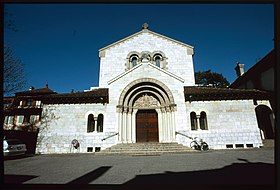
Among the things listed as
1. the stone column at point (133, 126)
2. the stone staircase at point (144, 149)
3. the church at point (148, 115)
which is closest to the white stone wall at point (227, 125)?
the church at point (148, 115)

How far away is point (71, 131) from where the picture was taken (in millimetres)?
14367

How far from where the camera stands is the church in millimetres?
13867

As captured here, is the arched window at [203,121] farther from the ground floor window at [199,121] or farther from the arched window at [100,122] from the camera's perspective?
the arched window at [100,122]

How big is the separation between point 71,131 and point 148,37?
1304 cm

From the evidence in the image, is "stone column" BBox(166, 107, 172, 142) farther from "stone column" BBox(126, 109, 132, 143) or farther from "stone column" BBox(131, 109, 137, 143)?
"stone column" BBox(126, 109, 132, 143)

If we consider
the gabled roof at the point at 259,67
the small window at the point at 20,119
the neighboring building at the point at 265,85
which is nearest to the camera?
the neighboring building at the point at 265,85

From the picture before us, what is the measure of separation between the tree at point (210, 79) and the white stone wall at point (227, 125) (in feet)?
85.2

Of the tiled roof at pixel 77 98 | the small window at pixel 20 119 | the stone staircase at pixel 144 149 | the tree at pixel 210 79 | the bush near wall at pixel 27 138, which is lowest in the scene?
the stone staircase at pixel 144 149

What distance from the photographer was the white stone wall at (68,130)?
1404 centimetres

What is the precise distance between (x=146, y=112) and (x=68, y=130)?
23.1 ft

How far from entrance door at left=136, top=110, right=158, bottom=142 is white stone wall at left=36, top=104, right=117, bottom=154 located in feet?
8.58

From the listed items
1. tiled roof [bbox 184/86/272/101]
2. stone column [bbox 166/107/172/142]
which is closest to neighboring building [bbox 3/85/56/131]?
stone column [bbox 166/107/172/142]

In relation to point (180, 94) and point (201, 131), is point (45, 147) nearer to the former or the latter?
point (180, 94)
